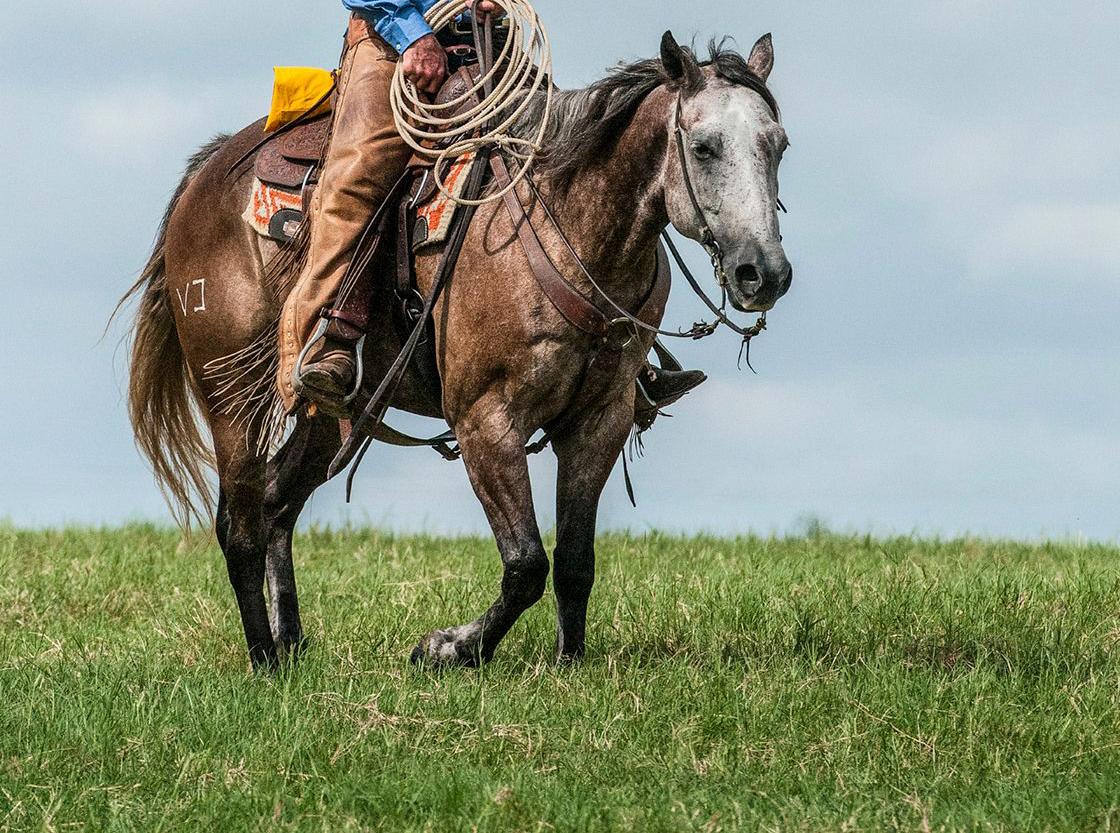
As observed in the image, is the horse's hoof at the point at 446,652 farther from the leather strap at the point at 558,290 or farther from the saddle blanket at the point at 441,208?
the saddle blanket at the point at 441,208

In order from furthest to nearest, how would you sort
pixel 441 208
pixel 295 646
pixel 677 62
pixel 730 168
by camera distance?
pixel 295 646, pixel 441 208, pixel 677 62, pixel 730 168

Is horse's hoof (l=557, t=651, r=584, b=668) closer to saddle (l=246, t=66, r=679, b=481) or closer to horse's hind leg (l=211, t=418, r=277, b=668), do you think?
saddle (l=246, t=66, r=679, b=481)

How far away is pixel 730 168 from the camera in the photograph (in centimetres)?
562

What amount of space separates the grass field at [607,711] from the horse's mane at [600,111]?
209 cm

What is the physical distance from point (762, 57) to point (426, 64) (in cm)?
147

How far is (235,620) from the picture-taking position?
27.4 ft

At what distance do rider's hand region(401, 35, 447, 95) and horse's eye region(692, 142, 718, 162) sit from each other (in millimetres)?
1494

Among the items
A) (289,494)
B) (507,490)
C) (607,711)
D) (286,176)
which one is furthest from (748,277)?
(289,494)

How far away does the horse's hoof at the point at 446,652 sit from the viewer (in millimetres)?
6648

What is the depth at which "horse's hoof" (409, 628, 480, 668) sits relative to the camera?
21.8 feet

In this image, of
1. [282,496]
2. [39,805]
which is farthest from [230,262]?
[39,805]

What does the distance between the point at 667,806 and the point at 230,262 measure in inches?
154

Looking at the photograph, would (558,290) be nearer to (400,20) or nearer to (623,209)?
(623,209)

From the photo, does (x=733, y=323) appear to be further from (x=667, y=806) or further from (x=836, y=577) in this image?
(x=836, y=577)
